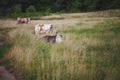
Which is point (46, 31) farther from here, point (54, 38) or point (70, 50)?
point (70, 50)

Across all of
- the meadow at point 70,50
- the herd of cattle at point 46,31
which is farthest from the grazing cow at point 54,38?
the meadow at point 70,50

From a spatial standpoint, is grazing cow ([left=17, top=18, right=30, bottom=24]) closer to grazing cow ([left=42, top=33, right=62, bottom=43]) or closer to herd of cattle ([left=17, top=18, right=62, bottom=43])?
herd of cattle ([left=17, top=18, right=62, bottom=43])

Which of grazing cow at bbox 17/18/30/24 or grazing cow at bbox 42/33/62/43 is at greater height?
grazing cow at bbox 17/18/30/24

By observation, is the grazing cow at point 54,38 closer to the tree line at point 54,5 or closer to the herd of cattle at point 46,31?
the herd of cattle at point 46,31

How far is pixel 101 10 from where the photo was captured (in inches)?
261

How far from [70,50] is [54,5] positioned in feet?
5.35

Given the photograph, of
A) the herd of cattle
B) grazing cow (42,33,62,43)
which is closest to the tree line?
the herd of cattle

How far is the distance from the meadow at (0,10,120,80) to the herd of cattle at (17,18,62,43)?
0.13m

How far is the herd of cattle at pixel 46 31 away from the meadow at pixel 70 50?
13cm

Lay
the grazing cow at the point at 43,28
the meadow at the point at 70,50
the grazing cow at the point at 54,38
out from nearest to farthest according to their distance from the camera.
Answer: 1. the meadow at the point at 70,50
2. the grazing cow at the point at 54,38
3. the grazing cow at the point at 43,28

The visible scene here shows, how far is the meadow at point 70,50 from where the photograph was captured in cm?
419

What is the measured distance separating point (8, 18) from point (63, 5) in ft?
4.89

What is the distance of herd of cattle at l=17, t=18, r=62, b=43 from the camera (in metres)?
6.44

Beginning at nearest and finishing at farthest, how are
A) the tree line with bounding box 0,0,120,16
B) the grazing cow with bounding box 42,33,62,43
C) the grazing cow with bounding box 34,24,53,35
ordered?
the tree line with bounding box 0,0,120,16, the grazing cow with bounding box 42,33,62,43, the grazing cow with bounding box 34,24,53,35
